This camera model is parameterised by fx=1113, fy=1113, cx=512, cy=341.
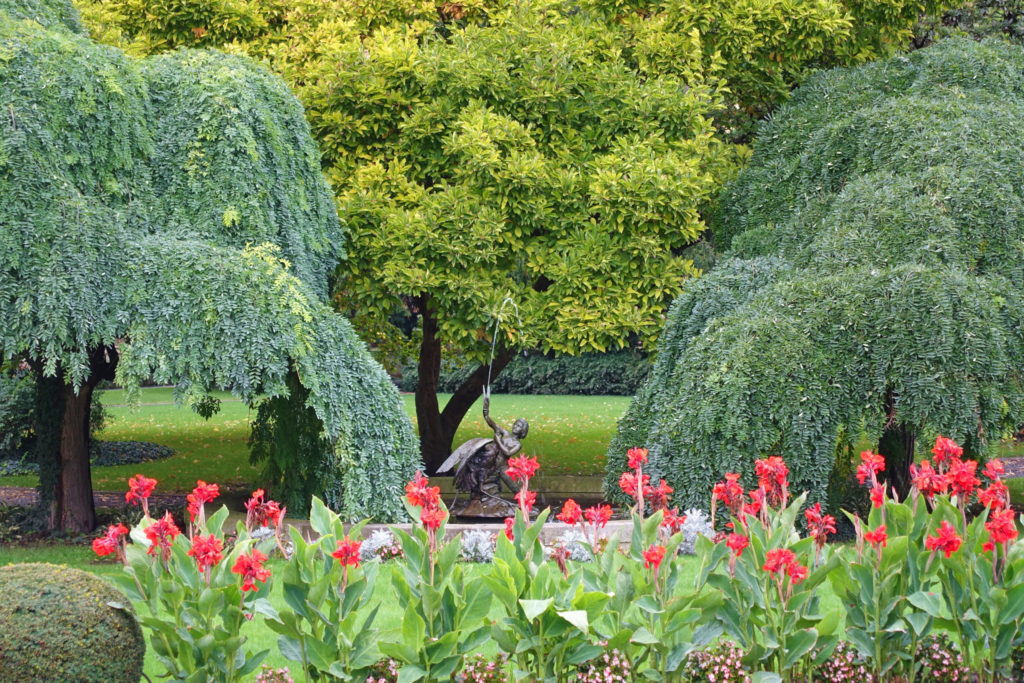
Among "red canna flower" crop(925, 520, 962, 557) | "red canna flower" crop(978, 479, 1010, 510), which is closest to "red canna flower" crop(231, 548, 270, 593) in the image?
"red canna flower" crop(925, 520, 962, 557)

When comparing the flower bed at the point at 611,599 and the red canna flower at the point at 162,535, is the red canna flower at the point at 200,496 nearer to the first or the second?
the flower bed at the point at 611,599

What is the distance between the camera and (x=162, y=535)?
513cm

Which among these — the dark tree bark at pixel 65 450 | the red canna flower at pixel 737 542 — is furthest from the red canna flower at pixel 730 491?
the dark tree bark at pixel 65 450

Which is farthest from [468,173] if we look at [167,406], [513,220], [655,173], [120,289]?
[167,406]

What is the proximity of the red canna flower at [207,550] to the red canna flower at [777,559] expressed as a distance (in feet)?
7.93

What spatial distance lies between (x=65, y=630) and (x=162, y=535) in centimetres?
62

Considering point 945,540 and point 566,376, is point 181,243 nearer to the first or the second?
point 945,540

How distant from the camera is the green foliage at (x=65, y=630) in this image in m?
5.02

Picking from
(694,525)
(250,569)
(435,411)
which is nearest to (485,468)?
(694,525)

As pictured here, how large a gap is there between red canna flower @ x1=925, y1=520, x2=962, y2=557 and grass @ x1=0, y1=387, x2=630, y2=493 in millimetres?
7624

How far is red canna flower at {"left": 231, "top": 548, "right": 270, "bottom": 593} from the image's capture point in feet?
15.6

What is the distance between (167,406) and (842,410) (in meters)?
24.8

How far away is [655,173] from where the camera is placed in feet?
36.2

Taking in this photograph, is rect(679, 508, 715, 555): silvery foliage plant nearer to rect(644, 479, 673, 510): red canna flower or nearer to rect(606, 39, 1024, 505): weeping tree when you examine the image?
rect(606, 39, 1024, 505): weeping tree
